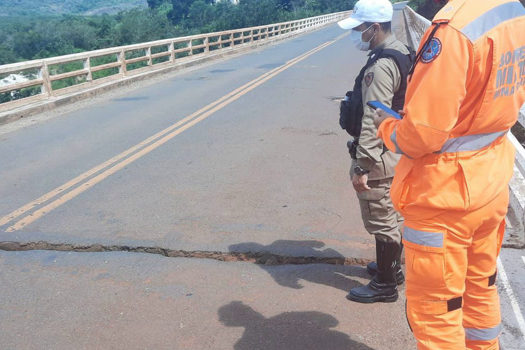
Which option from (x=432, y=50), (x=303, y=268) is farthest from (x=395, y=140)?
(x=303, y=268)

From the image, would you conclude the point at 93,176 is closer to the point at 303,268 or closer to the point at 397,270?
the point at 303,268

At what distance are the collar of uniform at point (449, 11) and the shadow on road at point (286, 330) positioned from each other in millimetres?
1814

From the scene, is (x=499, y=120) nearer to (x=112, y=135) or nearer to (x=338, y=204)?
(x=338, y=204)

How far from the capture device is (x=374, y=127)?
305cm

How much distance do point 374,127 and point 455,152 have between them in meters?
1.04

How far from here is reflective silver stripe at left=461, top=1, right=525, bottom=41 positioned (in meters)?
1.88

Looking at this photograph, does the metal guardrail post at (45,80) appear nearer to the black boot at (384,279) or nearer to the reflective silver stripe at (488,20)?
the black boot at (384,279)

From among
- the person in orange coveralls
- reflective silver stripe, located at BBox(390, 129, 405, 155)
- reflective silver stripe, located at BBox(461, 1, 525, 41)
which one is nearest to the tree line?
reflective silver stripe, located at BBox(390, 129, 405, 155)

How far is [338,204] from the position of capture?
530 cm

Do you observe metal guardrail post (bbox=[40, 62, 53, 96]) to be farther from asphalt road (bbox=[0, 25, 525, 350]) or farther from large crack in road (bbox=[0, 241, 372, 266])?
large crack in road (bbox=[0, 241, 372, 266])

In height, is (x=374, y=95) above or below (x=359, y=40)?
below

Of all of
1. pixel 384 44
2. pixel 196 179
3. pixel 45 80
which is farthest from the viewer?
pixel 45 80

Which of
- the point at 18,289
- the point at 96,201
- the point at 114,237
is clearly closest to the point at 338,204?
the point at 114,237

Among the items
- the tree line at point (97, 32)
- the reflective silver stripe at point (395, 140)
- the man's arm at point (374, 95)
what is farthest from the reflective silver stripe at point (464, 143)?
the tree line at point (97, 32)
